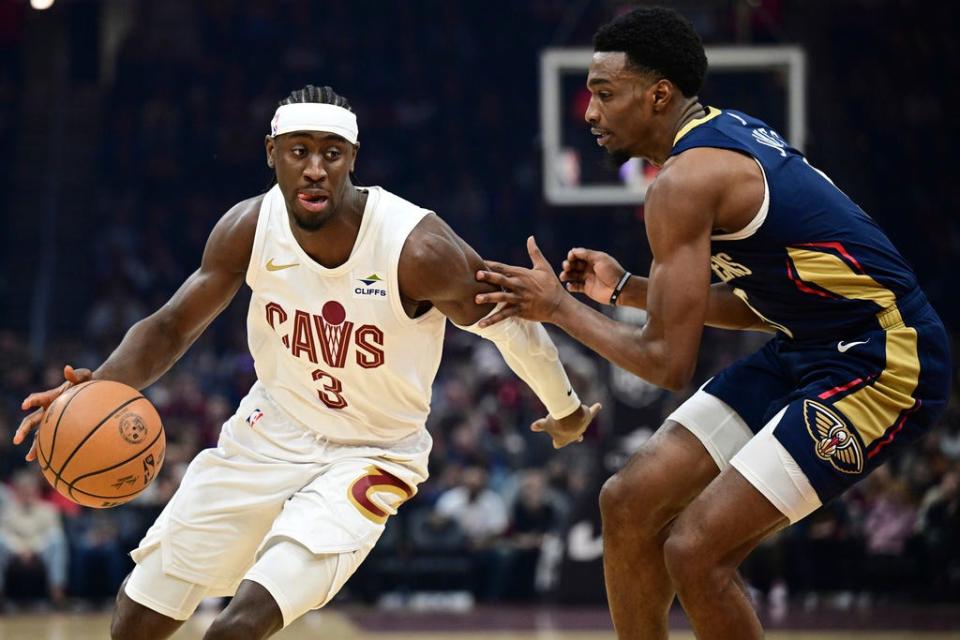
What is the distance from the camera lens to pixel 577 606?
11.6m

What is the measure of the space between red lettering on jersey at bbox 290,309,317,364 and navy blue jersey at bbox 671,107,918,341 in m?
1.49

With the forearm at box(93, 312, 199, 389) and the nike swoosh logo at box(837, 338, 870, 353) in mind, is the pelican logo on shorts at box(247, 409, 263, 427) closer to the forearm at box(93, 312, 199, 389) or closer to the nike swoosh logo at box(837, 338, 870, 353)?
the forearm at box(93, 312, 199, 389)

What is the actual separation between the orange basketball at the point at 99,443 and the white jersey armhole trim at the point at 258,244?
618 mm

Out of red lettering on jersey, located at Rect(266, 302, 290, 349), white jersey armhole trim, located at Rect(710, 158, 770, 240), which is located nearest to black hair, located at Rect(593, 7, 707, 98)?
white jersey armhole trim, located at Rect(710, 158, 770, 240)

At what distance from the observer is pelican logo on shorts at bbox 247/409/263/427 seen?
5.13m

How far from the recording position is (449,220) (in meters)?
17.4

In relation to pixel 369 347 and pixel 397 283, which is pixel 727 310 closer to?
pixel 397 283

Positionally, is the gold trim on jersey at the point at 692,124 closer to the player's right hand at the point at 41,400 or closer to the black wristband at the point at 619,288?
the black wristband at the point at 619,288

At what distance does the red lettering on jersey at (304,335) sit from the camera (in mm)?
5008

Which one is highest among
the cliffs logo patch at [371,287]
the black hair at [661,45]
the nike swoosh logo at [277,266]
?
the black hair at [661,45]

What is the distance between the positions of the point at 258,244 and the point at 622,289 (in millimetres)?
1382

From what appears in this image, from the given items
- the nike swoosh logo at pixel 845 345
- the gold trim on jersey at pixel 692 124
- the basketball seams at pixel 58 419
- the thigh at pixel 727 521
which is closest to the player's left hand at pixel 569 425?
the thigh at pixel 727 521

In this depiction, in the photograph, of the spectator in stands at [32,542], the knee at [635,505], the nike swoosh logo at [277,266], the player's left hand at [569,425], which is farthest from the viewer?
the spectator in stands at [32,542]

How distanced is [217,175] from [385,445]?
13494mm
